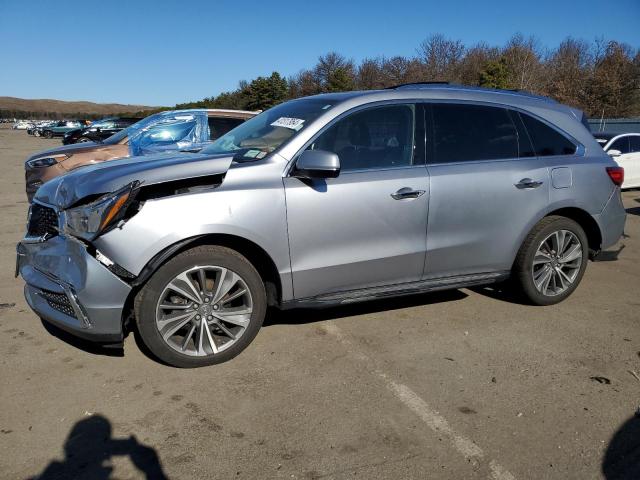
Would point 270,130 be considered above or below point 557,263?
above

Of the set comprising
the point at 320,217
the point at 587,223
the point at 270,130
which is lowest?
the point at 587,223

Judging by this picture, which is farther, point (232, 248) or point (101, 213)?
point (232, 248)

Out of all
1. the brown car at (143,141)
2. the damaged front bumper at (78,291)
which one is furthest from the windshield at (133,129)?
the damaged front bumper at (78,291)

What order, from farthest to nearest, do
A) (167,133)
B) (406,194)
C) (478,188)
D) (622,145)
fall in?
(622,145)
(167,133)
(478,188)
(406,194)

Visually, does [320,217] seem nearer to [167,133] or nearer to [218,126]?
[218,126]

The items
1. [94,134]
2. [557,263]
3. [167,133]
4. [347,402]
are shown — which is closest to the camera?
[347,402]

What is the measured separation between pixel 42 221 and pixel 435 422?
2.93 m

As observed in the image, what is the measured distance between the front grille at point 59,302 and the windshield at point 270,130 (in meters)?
1.46

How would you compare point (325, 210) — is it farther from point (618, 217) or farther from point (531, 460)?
point (618, 217)

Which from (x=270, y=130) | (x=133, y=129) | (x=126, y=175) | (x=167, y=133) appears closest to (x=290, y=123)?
(x=270, y=130)

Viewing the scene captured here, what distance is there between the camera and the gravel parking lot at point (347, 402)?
2564mm

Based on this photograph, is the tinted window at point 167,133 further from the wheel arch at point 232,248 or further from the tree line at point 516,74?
the tree line at point 516,74

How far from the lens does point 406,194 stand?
3.79m

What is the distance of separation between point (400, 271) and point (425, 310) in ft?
2.77
